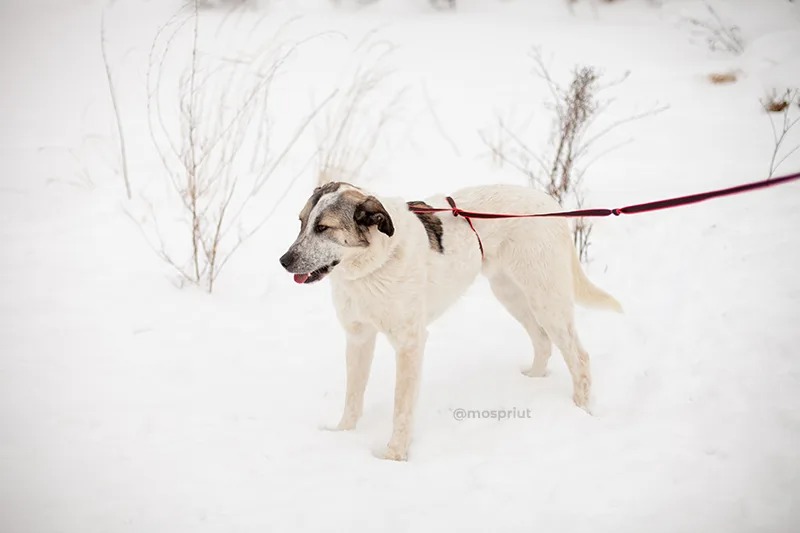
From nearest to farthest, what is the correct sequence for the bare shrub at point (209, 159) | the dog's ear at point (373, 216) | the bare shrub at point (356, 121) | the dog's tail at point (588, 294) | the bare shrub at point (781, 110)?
the dog's ear at point (373, 216), the dog's tail at point (588, 294), the bare shrub at point (209, 159), the bare shrub at point (356, 121), the bare shrub at point (781, 110)

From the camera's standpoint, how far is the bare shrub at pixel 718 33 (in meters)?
8.30

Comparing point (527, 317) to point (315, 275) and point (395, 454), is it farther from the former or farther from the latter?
point (315, 275)

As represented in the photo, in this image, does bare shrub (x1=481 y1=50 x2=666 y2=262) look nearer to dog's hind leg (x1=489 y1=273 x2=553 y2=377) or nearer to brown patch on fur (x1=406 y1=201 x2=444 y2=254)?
dog's hind leg (x1=489 y1=273 x2=553 y2=377)

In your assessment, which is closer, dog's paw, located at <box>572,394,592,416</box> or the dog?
the dog

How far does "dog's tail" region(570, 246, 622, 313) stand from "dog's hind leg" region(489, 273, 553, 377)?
1.04 ft

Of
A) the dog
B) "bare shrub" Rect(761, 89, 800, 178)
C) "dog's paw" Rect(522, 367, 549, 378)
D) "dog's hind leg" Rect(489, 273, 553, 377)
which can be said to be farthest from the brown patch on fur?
"bare shrub" Rect(761, 89, 800, 178)

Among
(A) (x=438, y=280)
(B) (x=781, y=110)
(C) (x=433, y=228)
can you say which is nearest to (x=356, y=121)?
(C) (x=433, y=228)

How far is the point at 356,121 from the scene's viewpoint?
702 centimetres

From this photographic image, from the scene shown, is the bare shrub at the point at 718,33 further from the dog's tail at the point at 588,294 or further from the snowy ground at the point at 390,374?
the dog's tail at the point at 588,294

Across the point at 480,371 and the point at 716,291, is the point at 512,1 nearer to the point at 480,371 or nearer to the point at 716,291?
the point at 716,291

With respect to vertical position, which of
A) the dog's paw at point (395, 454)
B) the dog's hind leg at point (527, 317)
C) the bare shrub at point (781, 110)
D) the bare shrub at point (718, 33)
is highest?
the bare shrub at point (718, 33)

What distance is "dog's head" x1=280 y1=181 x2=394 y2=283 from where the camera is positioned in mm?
2518

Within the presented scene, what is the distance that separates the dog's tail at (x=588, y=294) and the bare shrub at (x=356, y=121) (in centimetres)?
267

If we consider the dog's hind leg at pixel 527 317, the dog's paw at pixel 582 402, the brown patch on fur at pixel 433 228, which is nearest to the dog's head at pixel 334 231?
the brown patch on fur at pixel 433 228
